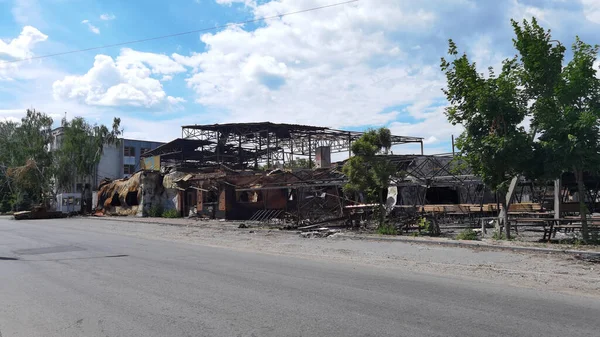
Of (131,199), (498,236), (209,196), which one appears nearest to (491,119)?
(498,236)

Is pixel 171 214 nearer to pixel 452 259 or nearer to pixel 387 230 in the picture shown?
pixel 387 230

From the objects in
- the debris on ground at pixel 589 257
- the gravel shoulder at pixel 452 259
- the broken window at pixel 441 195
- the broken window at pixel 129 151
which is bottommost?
the gravel shoulder at pixel 452 259

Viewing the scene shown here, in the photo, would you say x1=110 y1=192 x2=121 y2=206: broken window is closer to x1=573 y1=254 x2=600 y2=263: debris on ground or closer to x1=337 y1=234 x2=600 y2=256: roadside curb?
x1=337 y1=234 x2=600 y2=256: roadside curb

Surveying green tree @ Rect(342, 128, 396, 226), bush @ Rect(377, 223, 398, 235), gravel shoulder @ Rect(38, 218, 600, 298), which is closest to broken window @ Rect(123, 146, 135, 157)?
gravel shoulder @ Rect(38, 218, 600, 298)

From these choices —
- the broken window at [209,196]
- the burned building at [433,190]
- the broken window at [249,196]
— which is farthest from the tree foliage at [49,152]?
the burned building at [433,190]

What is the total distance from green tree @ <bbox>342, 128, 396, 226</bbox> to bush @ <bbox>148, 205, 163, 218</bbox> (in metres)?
27.2

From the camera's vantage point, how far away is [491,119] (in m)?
15.4

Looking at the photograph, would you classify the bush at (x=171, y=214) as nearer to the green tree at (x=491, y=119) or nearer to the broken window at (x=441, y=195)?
the broken window at (x=441, y=195)

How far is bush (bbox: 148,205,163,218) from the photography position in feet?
139

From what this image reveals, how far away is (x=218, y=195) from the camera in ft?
112

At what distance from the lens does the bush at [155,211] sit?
42.5 metres

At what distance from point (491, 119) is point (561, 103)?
2.06 meters

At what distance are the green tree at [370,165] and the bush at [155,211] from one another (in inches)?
1070

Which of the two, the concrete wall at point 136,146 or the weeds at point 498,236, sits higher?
the concrete wall at point 136,146
